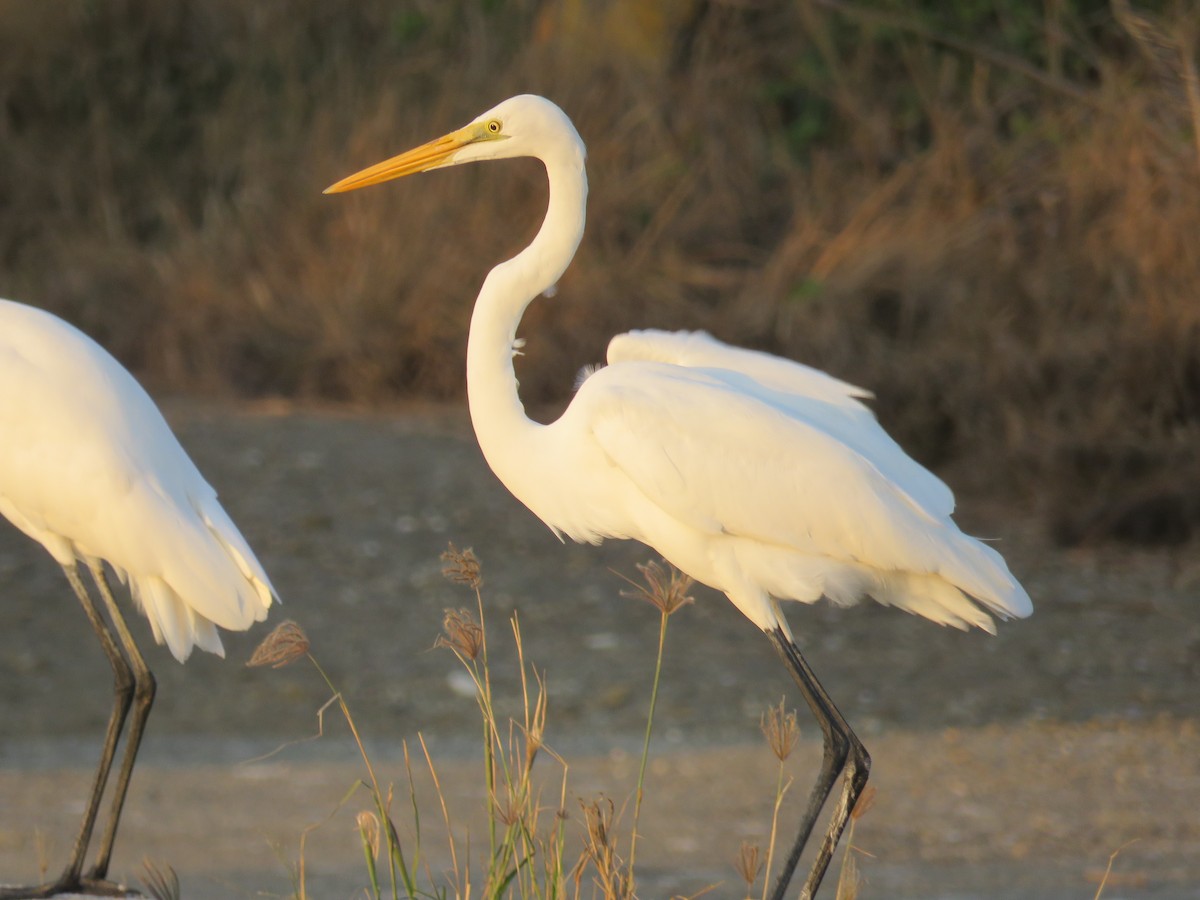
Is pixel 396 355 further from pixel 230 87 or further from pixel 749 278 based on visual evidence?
pixel 230 87

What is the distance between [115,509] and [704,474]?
56.8 inches

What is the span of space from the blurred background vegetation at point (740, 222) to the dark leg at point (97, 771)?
5.59m

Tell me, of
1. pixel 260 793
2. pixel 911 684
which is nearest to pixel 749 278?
pixel 911 684

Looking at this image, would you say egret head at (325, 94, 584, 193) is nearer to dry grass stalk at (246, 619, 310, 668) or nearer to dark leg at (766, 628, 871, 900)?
dark leg at (766, 628, 871, 900)

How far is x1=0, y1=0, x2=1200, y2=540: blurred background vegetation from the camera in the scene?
9508mm

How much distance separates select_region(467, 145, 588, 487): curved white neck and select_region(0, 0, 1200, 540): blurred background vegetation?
206 inches

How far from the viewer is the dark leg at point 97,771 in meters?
4.09

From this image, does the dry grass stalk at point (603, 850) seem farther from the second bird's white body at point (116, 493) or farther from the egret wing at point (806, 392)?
the second bird's white body at point (116, 493)

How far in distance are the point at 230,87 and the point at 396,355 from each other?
4701mm

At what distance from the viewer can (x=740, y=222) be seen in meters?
12.1

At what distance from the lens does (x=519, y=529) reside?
8.98m

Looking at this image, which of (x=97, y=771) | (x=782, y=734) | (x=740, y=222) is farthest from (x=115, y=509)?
(x=740, y=222)

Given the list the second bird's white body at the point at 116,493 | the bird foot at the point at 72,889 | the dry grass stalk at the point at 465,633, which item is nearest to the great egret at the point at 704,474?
the second bird's white body at the point at 116,493

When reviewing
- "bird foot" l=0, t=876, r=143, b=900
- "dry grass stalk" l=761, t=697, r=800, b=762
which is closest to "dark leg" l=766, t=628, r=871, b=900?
"dry grass stalk" l=761, t=697, r=800, b=762
